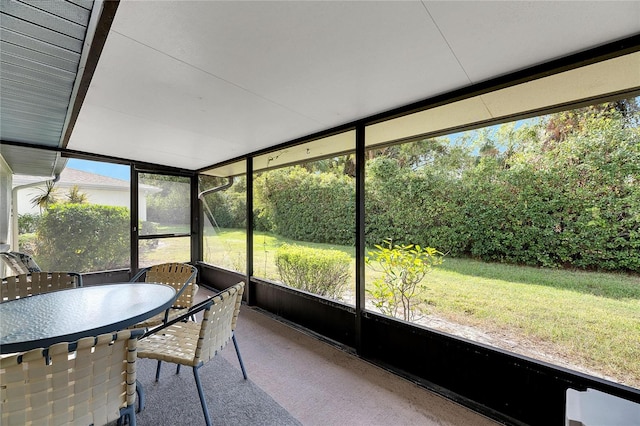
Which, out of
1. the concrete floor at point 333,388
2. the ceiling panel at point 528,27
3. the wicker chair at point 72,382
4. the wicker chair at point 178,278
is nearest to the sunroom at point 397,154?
the ceiling panel at point 528,27

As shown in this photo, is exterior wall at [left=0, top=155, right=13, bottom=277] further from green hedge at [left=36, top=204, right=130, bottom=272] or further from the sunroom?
green hedge at [left=36, top=204, right=130, bottom=272]

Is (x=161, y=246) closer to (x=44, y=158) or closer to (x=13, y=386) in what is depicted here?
(x=44, y=158)

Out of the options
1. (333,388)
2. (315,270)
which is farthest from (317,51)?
(315,270)

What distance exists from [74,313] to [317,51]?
2273mm

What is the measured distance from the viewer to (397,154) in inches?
140

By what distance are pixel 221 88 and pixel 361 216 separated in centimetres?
172

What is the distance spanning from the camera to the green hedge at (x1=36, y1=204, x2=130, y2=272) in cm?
423

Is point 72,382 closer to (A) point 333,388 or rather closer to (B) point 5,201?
(A) point 333,388

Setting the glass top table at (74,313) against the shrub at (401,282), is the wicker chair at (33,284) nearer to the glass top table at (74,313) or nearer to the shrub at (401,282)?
the glass top table at (74,313)

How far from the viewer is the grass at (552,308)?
2045 mm

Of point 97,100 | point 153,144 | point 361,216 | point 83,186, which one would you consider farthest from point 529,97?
point 83,186

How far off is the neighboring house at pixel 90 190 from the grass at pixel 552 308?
4.20 m

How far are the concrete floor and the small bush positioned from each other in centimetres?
75

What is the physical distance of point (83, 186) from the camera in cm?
449
